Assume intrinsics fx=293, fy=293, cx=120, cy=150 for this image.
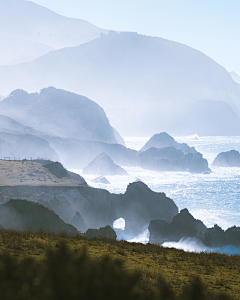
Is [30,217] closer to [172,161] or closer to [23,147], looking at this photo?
[23,147]

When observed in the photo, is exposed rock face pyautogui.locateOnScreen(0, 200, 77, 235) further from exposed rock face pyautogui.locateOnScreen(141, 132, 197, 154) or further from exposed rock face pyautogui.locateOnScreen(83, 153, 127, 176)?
exposed rock face pyautogui.locateOnScreen(141, 132, 197, 154)

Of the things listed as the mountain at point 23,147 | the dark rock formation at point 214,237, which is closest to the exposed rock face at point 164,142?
the mountain at point 23,147

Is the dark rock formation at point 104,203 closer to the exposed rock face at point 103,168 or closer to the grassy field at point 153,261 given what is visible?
the grassy field at point 153,261

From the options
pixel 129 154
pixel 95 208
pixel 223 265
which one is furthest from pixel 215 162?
pixel 223 265

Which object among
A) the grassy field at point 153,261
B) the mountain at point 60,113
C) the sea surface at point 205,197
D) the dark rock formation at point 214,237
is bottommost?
the sea surface at point 205,197

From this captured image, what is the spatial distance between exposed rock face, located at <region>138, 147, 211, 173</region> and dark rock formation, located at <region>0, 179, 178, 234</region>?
252ft

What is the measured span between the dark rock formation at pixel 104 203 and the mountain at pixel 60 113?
5207 inches

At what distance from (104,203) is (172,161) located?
85.2 meters

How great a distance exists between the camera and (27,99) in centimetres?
18300

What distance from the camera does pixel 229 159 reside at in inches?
4843

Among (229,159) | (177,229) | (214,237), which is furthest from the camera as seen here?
(229,159)

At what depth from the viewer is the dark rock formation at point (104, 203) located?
32.9 m

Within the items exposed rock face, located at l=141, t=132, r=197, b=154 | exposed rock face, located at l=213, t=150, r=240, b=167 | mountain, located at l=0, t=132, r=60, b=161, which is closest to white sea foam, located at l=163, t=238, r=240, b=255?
mountain, located at l=0, t=132, r=60, b=161

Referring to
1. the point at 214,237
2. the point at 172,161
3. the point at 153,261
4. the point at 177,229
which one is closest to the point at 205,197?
the point at 177,229
